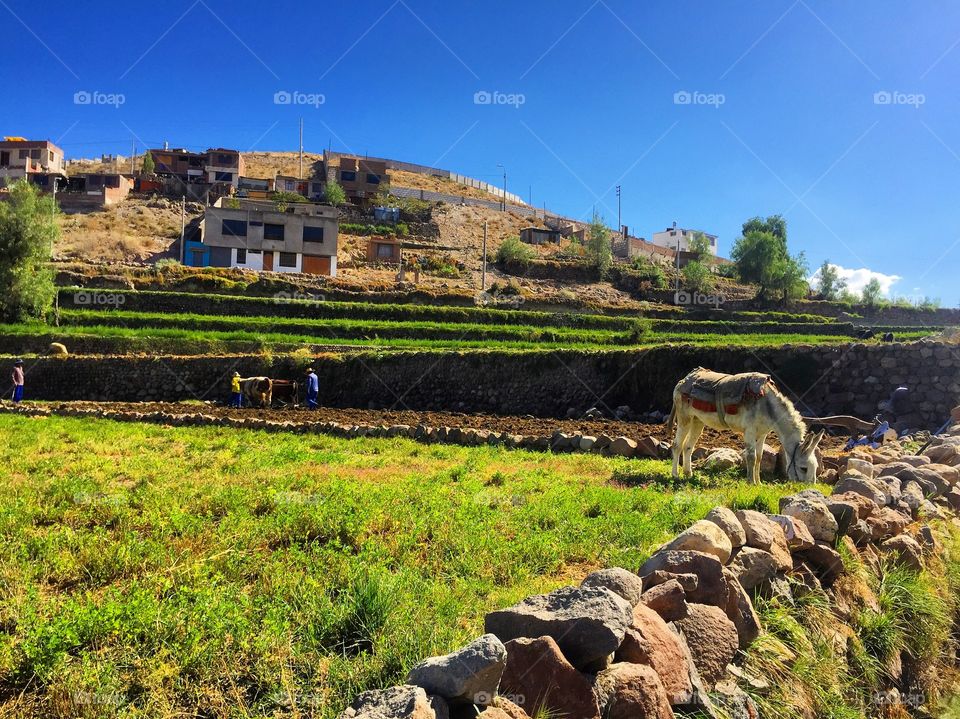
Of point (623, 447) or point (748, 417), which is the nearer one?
point (748, 417)

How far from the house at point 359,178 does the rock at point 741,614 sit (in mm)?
98682

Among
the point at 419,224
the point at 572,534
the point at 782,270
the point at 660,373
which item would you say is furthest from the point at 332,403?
the point at 419,224

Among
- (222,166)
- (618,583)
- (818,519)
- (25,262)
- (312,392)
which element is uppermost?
(222,166)

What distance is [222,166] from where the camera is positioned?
325 feet

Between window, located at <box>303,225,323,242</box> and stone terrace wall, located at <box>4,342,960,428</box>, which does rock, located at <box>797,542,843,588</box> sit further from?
window, located at <box>303,225,323,242</box>

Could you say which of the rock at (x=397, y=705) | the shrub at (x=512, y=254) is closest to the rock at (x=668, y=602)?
the rock at (x=397, y=705)

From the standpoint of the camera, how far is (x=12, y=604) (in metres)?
4.21

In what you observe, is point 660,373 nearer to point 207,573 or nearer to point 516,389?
point 516,389

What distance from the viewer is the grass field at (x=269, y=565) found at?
332 centimetres

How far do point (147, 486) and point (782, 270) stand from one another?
72.0m

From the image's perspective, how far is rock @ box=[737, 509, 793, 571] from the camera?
4.96 metres

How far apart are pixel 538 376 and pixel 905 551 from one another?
17.2 m

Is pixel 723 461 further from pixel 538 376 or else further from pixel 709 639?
pixel 538 376

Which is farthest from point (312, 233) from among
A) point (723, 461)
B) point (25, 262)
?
point (723, 461)
